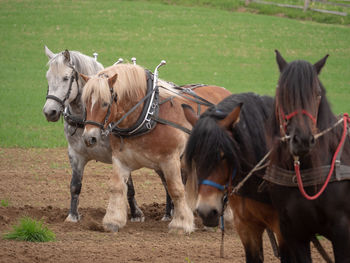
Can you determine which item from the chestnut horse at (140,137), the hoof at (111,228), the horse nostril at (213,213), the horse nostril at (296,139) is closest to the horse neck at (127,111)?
the chestnut horse at (140,137)

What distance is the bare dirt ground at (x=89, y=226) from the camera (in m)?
5.62

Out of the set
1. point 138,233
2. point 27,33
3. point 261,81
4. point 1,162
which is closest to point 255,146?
point 138,233

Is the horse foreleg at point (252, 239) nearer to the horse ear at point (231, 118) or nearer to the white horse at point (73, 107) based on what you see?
the horse ear at point (231, 118)

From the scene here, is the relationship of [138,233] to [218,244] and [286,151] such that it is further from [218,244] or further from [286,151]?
[286,151]

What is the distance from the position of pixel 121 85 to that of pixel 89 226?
1689 millimetres

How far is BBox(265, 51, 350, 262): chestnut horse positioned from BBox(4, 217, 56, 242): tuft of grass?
284 centimetres

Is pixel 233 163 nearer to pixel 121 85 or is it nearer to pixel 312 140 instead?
pixel 312 140

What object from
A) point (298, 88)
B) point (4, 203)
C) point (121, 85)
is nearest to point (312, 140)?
point (298, 88)

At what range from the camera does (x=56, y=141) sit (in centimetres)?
1320

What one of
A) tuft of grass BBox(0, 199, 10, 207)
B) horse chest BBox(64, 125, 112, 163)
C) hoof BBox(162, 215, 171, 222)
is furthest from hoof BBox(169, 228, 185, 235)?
tuft of grass BBox(0, 199, 10, 207)

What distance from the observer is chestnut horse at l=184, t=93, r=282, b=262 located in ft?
13.0

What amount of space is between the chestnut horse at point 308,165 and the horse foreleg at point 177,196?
2.70m

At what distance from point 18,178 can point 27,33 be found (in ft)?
54.0

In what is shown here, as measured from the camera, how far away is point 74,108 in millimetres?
Answer: 7328
